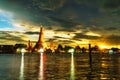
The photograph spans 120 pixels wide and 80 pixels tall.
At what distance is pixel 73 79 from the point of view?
1826 inches

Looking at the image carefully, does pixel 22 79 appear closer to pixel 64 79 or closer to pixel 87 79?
pixel 64 79

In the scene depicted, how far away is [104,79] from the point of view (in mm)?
46406

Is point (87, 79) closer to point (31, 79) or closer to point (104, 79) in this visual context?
point (104, 79)

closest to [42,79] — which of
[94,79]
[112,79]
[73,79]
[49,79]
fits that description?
[49,79]

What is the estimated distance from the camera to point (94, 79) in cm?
4572

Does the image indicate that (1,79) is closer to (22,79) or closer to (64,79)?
(22,79)

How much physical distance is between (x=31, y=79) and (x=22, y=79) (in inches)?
56.2

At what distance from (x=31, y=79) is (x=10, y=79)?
11.1 ft

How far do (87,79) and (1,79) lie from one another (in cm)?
1373

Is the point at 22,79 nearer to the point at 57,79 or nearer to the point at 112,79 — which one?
the point at 57,79

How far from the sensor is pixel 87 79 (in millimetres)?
46031

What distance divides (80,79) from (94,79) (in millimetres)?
2231

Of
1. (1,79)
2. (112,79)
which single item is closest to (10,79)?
(1,79)

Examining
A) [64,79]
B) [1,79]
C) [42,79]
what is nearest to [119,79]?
[64,79]
